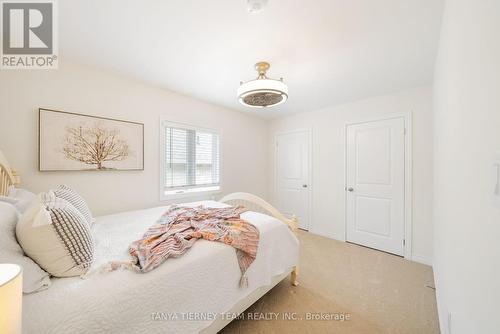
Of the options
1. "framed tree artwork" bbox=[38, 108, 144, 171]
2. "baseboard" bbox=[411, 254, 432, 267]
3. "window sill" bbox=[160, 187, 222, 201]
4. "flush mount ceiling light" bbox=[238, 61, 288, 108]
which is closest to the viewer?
"flush mount ceiling light" bbox=[238, 61, 288, 108]

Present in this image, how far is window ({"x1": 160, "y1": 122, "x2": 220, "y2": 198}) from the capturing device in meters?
2.86

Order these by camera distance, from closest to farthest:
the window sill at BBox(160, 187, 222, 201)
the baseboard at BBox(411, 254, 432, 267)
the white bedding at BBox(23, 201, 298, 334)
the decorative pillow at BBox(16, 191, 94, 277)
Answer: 1. the white bedding at BBox(23, 201, 298, 334)
2. the decorative pillow at BBox(16, 191, 94, 277)
3. the baseboard at BBox(411, 254, 432, 267)
4. the window sill at BBox(160, 187, 222, 201)

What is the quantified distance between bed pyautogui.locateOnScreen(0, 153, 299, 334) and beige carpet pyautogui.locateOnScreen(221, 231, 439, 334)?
24 cm

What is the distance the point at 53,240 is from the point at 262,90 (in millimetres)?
1715

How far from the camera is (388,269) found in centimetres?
238

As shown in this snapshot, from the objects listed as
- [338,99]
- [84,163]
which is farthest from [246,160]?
[84,163]

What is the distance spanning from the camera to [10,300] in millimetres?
544

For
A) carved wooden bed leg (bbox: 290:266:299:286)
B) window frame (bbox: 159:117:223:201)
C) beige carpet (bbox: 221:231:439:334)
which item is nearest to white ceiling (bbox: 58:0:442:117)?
window frame (bbox: 159:117:223:201)

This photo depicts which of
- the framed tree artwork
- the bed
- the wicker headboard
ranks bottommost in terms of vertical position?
the bed

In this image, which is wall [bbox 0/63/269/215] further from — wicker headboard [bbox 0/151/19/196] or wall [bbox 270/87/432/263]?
wall [bbox 270/87/432/263]

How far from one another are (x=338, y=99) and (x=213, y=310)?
3.17 m

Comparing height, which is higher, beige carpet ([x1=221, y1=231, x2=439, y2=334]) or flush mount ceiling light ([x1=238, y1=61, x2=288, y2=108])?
flush mount ceiling light ([x1=238, y1=61, x2=288, y2=108])

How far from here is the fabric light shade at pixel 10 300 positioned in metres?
0.52

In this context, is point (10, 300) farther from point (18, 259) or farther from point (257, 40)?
point (257, 40)
